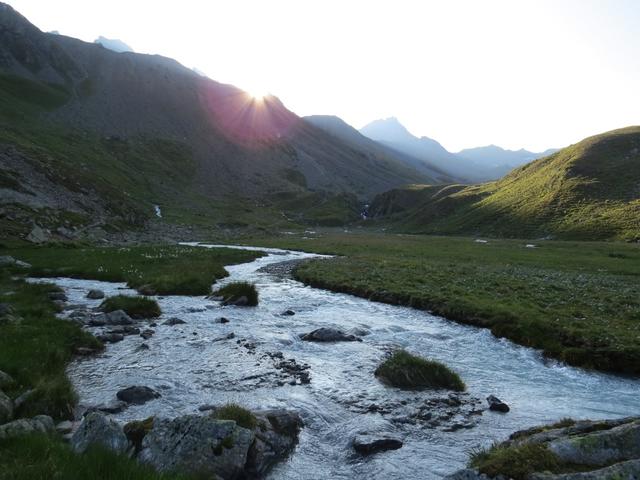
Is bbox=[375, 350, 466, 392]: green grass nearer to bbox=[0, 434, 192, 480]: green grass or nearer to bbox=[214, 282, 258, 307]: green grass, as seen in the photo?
bbox=[0, 434, 192, 480]: green grass

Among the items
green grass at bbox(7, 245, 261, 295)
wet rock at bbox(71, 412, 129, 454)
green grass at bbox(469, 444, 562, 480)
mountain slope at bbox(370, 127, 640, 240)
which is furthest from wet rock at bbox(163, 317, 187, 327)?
mountain slope at bbox(370, 127, 640, 240)

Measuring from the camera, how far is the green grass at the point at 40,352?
510 inches

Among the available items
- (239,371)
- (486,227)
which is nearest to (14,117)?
(486,227)

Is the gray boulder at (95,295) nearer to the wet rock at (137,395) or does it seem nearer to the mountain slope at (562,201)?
the wet rock at (137,395)

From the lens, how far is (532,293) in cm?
3300

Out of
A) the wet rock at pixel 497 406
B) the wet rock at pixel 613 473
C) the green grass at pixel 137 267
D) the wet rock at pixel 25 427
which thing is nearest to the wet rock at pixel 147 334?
the wet rock at pixel 25 427

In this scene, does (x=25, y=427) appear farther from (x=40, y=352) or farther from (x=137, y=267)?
(x=137, y=267)

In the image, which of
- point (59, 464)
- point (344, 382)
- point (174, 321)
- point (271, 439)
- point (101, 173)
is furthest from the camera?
point (101, 173)

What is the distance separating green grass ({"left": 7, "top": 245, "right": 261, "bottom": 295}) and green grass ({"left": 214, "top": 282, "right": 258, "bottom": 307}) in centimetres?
283

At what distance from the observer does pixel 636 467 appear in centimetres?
728

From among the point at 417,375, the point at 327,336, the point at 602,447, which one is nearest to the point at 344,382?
the point at 417,375

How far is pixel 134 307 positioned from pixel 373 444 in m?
18.6

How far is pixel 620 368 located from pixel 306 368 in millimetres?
13948

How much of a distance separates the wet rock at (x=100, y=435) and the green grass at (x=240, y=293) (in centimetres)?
2013
